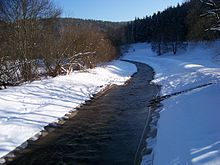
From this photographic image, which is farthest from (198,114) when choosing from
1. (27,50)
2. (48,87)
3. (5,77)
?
(27,50)

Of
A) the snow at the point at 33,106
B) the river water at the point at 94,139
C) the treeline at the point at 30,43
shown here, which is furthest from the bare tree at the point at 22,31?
the river water at the point at 94,139

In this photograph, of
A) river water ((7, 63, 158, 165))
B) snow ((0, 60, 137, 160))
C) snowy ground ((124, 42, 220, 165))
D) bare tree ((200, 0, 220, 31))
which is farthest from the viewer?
bare tree ((200, 0, 220, 31))

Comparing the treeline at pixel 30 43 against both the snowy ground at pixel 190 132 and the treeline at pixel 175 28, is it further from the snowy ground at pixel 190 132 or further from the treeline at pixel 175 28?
the snowy ground at pixel 190 132

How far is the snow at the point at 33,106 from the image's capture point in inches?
496

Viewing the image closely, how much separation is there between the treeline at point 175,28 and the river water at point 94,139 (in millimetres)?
8437

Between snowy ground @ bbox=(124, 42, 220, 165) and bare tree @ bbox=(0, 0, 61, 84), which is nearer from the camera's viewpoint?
snowy ground @ bbox=(124, 42, 220, 165)

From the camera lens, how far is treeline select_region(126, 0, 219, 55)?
24.6m

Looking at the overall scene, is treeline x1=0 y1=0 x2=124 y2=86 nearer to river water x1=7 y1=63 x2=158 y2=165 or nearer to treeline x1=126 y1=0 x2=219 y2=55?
river water x1=7 y1=63 x2=158 y2=165

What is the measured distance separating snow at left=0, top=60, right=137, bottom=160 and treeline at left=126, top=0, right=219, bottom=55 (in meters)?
8.77

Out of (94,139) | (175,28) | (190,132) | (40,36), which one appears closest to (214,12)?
(40,36)

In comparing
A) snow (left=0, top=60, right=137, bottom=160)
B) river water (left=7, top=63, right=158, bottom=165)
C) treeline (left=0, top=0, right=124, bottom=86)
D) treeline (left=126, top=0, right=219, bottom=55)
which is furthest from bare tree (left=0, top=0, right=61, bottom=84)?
treeline (left=126, top=0, right=219, bottom=55)

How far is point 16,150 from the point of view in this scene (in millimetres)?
11297

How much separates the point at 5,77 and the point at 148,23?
11818 cm

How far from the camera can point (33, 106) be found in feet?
55.2
